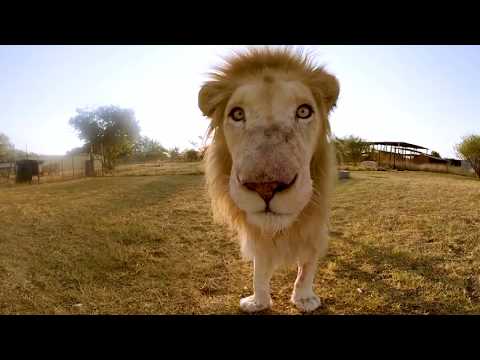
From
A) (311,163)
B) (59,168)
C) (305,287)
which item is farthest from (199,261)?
(59,168)

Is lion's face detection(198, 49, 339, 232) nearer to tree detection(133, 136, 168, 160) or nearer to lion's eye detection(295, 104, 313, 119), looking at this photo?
lion's eye detection(295, 104, 313, 119)

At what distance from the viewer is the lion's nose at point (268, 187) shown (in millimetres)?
1481

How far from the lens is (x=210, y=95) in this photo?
2137 millimetres

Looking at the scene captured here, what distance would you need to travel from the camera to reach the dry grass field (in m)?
2.43

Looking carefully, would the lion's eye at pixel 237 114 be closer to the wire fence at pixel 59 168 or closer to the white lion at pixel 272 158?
the white lion at pixel 272 158

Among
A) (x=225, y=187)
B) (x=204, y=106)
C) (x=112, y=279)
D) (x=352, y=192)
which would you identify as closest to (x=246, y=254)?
(x=225, y=187)

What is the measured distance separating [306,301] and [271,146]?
4.49 ft

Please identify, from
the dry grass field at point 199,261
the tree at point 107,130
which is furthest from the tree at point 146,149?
the dry grass field at point 199,261

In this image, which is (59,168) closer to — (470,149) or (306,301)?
(306,301)

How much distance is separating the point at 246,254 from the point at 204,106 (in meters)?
1.11

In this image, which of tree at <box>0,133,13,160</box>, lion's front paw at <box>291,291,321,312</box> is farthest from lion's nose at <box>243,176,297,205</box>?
tree at <box>0,133,13,160</box>

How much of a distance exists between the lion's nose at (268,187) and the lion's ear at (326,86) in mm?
831

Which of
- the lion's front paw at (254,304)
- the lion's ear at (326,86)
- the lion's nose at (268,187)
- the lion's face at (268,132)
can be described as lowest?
the lion's front paw at (254,304)
